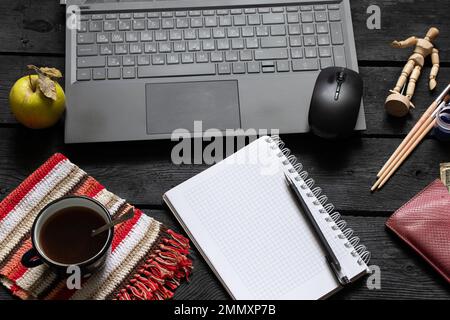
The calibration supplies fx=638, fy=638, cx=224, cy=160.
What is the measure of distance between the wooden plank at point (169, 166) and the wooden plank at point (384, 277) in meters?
0.03

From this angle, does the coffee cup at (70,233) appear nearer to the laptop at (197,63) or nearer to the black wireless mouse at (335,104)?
the laptop at (197,63)

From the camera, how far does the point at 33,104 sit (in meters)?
0.82

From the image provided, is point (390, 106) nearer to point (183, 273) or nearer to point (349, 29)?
point (349, 29)

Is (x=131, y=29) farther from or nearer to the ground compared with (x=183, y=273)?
farther from the ground

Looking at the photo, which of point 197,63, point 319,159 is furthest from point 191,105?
point 319,159

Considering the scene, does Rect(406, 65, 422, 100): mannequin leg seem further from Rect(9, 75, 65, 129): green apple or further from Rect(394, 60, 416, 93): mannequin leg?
Rect(9, 75, 65, 129): green apple

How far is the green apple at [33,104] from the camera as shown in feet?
2.70

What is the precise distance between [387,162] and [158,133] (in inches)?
12.6

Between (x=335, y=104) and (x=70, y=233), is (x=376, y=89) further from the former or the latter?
(x=70, y=233)

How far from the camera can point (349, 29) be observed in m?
0.91

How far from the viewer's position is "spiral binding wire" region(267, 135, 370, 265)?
85cm

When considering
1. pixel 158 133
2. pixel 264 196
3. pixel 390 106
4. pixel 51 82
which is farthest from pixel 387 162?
pixel 51 82

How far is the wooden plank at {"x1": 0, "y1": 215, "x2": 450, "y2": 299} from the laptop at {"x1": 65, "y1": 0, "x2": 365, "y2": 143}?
14 cm
